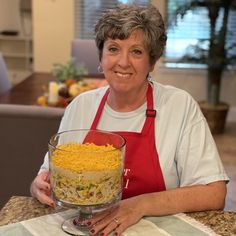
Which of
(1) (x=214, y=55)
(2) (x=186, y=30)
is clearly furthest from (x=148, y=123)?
(2) (x=186, y=30)

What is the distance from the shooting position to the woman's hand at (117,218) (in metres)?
1.16

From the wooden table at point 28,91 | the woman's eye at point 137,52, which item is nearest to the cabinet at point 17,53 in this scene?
the wooden table at point 28,91

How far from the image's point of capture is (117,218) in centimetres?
120

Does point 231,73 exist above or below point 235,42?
below

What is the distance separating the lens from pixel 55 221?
1227mm

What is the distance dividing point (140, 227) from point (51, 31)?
13.5ft

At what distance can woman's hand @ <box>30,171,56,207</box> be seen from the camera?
1335mm

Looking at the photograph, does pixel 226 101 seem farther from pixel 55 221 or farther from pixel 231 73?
pixel 55 221

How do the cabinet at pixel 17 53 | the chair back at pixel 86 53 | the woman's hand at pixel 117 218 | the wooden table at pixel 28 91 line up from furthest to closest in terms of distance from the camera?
the cabinet at pixel 17 53
the chair back at pixel 86 53
the wooden table at pixel 28 91
the woman's hand at pixel 117 218

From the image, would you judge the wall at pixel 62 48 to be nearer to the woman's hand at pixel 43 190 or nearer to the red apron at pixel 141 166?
the red apron at pixel 141 166

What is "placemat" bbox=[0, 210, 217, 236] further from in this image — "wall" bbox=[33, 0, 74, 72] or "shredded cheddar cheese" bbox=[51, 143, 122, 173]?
"wall" bbox=[33, 0, 74, 72]

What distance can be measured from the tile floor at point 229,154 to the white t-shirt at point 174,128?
5.63 ft

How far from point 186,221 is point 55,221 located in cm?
35

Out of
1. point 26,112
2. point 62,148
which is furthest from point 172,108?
point 26,112
